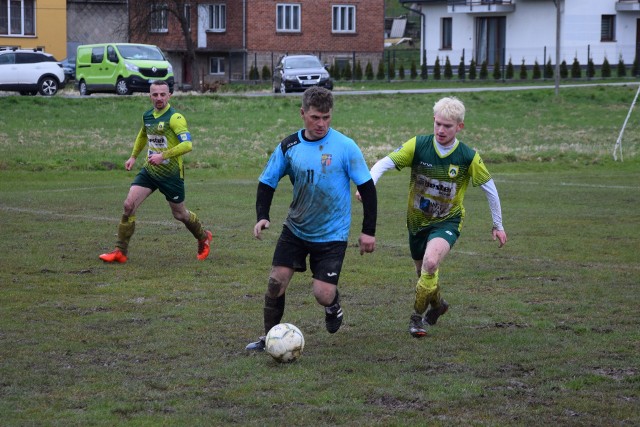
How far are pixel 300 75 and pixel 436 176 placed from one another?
35.5 meters

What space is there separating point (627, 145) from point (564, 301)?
60.7 ft

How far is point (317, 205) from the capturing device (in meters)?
7.07

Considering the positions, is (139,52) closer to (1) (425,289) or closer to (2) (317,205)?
(1) (425,289)

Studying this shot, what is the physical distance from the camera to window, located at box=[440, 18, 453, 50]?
6384 centimetres

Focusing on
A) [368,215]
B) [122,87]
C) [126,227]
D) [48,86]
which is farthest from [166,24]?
[368,215]

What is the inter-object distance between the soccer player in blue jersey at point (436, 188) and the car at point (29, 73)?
109ft

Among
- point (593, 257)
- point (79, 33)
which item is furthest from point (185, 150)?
point (79, 33)

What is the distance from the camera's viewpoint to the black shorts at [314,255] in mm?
7094

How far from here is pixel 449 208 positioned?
25.5 feet

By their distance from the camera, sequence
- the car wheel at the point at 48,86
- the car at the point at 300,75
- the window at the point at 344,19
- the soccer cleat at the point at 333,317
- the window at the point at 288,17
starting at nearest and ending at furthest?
1. the soccer cleat at the point at 333,317
2. the car wheel at the point at 48,86
3. the car at the point at 300,75
4. the window at the point at 288,17
5. the window at the point at 344,19

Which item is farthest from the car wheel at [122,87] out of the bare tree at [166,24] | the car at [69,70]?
the car at [69,70]

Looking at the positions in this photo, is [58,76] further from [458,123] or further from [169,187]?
[458,123]

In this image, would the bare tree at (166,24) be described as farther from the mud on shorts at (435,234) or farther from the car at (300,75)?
the mud on shorts at (435,234)

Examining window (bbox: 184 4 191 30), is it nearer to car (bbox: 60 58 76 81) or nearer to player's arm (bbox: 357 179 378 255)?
car (bbox: 60 58 76 81)
